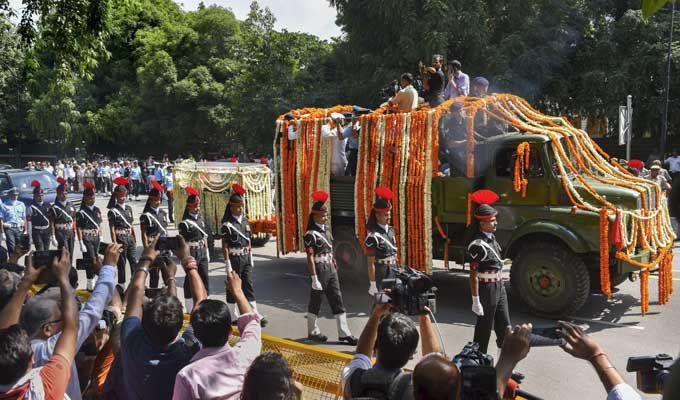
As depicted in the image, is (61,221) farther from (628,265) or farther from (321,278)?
(628,265)

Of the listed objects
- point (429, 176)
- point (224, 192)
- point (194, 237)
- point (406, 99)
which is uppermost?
point (406, 99)

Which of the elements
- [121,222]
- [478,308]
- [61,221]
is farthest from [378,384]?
[61,221]

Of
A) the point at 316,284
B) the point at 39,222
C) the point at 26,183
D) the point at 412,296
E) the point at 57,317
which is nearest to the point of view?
the point at 412,296

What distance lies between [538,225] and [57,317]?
614 centimetres

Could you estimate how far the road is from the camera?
6.30m

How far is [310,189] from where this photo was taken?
1035 centimetres

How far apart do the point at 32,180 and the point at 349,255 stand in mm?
10433

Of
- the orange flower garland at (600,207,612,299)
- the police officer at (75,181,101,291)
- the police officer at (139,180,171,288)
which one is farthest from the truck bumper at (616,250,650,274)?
the police officer at (75,181,101,291)

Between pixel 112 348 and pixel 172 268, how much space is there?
0.84m

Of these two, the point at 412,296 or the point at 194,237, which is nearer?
the point at 412,296

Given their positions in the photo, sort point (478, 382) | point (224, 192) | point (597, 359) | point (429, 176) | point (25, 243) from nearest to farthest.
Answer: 1. point (478, 382)
2. point (597, 359)
3. point (25, 243)
4. point (429, 176)
5. point (224, 192)

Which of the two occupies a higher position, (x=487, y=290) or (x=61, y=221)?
(x=61, y=221)

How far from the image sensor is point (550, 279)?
322 inches

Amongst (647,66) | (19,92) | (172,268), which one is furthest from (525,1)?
(19,92)
